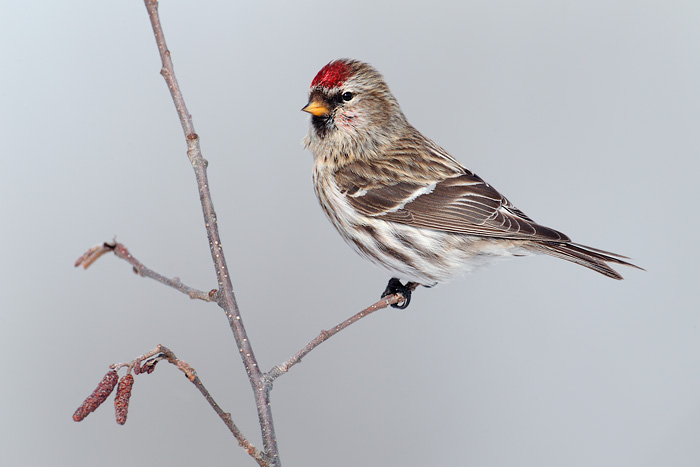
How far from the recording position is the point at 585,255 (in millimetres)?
1630

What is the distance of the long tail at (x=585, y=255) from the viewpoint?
5.20 feet

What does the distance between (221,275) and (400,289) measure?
2.96 feet

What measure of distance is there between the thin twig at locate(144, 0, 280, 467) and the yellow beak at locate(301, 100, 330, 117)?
0.54 meters

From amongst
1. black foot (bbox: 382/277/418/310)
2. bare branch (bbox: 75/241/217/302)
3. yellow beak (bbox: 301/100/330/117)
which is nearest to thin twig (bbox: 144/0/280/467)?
bare branch (bbox: 75/241/217/302)

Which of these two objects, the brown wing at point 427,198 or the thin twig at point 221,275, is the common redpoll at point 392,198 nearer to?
the brown wing at point 427,198

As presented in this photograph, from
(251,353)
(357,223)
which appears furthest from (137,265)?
(357,223)

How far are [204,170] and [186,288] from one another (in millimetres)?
279

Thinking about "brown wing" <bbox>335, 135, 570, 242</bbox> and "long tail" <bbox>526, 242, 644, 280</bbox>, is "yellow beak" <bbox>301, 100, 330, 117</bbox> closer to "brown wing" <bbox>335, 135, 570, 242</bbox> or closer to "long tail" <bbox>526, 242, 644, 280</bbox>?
"brown wing" <bbox>335, 135, 570, 242</bbox>

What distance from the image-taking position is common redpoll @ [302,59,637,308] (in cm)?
177

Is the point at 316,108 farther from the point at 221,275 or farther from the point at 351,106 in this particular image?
the point at 221,275

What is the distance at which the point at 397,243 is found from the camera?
5.97 feet

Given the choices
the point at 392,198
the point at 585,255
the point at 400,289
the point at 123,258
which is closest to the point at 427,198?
the point at 392,198

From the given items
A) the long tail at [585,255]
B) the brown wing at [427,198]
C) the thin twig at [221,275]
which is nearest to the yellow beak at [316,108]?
the brown wing at [427,198]

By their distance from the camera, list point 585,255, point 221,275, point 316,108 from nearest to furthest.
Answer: point 221,275 < point 585,255 < point 316,108
